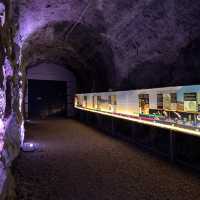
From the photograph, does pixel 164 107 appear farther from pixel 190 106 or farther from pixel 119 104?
pixel 119 104

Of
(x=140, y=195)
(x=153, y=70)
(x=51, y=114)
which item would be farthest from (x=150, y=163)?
(x=51, y=114)

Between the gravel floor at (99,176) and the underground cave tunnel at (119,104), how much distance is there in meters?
0.02

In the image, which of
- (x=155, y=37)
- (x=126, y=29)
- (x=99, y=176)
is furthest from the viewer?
(x=126, y=29)

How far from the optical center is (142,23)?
875 cm

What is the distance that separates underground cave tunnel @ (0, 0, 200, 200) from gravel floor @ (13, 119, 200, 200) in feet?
0.07

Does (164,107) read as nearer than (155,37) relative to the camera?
Yes

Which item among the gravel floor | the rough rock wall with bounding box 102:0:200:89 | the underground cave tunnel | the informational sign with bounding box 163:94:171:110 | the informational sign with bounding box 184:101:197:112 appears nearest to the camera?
the gravel floor

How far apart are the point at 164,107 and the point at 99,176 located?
272cm

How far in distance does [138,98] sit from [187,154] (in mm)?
2382

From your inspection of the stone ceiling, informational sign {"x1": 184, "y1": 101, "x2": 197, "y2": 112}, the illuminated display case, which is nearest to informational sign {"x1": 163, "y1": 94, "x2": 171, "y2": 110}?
the illuminated display case

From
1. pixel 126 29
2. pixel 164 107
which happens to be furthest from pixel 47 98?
pixel 164 107

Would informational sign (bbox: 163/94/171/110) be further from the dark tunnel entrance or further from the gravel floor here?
the dark tunnel entrance

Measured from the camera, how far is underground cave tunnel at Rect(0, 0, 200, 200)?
5.08 m

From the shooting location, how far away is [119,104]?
10531 millimetres
